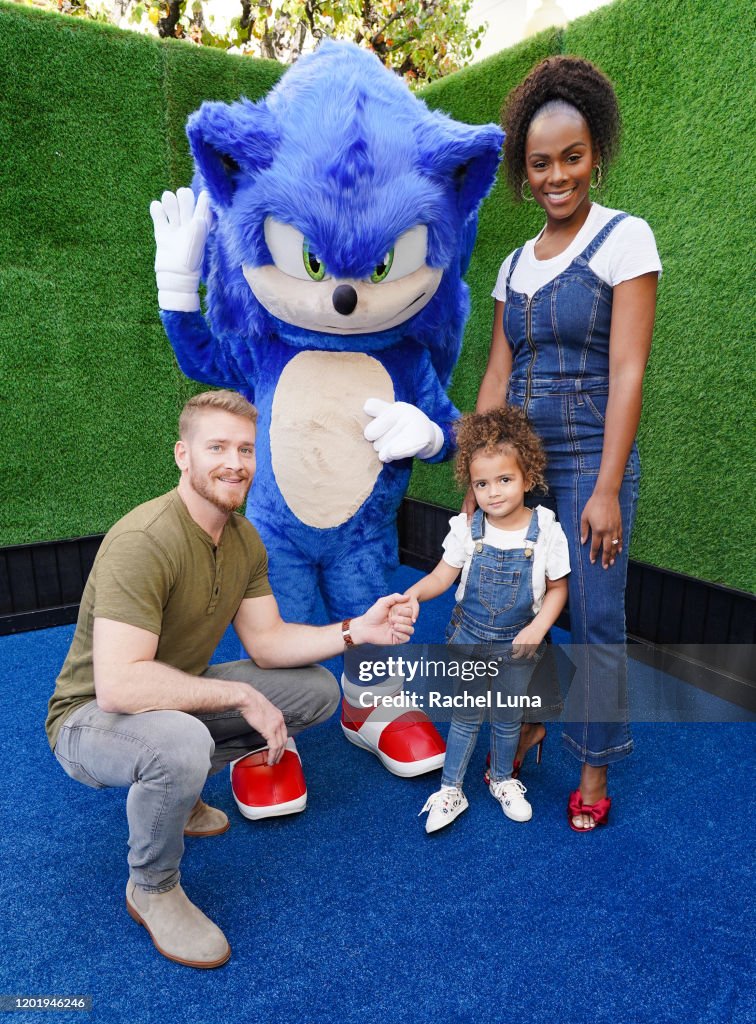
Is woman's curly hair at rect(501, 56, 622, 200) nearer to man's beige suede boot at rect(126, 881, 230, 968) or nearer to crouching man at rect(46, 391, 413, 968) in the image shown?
crouching man at rect(46, 391, 413, 968)

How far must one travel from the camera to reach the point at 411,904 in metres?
1.54

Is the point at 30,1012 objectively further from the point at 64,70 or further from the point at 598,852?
the point at 64,70

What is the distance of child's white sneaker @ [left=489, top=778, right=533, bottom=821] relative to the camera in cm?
181

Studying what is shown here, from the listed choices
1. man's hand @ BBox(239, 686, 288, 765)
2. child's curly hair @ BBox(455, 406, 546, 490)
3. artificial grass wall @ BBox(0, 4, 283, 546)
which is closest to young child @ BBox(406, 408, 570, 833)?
child's curly hair @ BBox(455, 406, 546, 490)

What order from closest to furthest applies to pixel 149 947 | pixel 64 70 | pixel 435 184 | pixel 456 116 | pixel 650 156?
pixel 149 947, pixel 435 184, pixel 650 156, pixel 64 70, pixel 456 116

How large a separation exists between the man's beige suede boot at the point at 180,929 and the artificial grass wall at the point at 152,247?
1.83 metres

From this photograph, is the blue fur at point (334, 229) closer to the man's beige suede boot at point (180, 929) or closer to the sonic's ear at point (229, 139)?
the sonic's ear at point (229, 139)

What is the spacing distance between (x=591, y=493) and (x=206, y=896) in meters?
A: 1.22

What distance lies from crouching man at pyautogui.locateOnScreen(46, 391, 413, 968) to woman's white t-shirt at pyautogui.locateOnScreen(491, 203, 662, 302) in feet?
2.41

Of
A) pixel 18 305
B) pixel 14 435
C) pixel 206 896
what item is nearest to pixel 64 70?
pixel 18 305

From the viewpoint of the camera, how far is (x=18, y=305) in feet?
9.12

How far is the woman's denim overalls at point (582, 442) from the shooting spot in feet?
5.27

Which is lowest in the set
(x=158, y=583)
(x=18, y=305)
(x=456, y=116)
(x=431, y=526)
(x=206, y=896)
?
(x=206, y=896)

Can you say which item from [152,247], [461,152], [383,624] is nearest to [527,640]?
[383,624]
